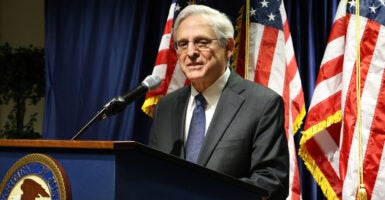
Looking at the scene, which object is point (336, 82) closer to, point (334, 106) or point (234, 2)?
point (334, 106)

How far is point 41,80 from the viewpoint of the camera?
473 centimetres

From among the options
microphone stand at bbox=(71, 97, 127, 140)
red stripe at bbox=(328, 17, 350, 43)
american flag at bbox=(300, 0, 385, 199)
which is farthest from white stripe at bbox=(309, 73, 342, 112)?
microphone stand at bbox=(71, 97, 127, 140)

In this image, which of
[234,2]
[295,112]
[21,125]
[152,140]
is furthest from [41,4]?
[152,140]

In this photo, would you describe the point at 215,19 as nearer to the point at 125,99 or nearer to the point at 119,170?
the point at 125,99

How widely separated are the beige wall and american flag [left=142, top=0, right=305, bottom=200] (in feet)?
6.14

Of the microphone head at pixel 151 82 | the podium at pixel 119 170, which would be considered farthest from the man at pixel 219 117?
the podium at pixel 119 170

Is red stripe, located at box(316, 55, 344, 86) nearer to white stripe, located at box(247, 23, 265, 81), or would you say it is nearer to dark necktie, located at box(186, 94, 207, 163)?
white stripe, located at box(247, 23, 265, 81)

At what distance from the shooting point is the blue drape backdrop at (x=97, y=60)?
429 cm

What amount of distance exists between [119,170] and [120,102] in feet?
1.74

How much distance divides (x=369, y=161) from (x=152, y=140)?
4.08ft

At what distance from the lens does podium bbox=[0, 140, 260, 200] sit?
52.1 inches

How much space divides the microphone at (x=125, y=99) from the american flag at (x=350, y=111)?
4.82 ft

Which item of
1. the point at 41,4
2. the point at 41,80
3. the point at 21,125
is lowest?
the point at 21,125

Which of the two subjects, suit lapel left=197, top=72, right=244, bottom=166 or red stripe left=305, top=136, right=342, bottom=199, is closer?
suit lapel left=197, top=72, right=244, bottom=166
